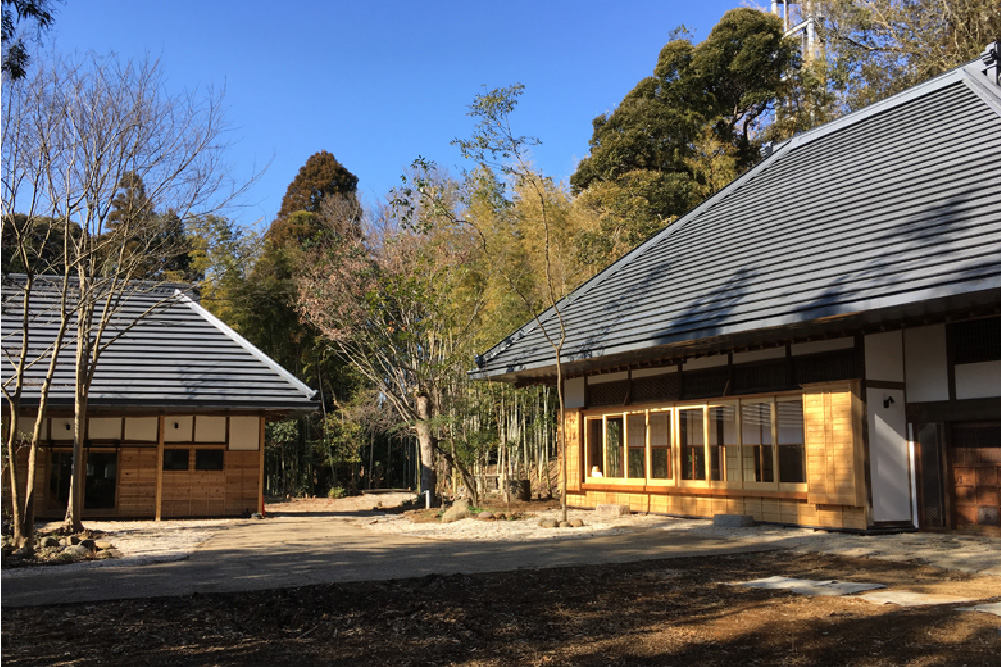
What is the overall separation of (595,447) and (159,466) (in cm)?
784

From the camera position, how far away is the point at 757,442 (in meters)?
11.4

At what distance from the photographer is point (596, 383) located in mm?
14602

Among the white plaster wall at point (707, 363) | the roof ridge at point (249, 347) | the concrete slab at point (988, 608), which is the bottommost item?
the concrete slab at point (988, 608)

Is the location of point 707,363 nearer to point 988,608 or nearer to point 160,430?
point 988,608

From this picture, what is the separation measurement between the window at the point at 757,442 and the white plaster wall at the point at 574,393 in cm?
381

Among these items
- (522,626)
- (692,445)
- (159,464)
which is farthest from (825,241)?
Result: (159,464)

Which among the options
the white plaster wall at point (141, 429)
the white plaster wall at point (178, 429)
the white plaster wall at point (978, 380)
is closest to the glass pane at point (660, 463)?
the white plaster wall at point (978, 380)

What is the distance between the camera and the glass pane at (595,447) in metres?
14.5

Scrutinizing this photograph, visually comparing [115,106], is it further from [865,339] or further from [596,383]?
[865,339]

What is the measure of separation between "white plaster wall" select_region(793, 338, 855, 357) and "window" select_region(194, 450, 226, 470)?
34.6 feet

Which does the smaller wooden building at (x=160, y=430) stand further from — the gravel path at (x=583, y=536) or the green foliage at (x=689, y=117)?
the green foliage at (x=689, y=117)

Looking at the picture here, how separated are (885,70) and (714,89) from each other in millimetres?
5728

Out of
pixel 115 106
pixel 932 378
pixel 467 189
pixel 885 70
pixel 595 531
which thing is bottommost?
pixel 595 531

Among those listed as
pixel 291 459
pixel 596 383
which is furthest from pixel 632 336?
pixel 291 459
